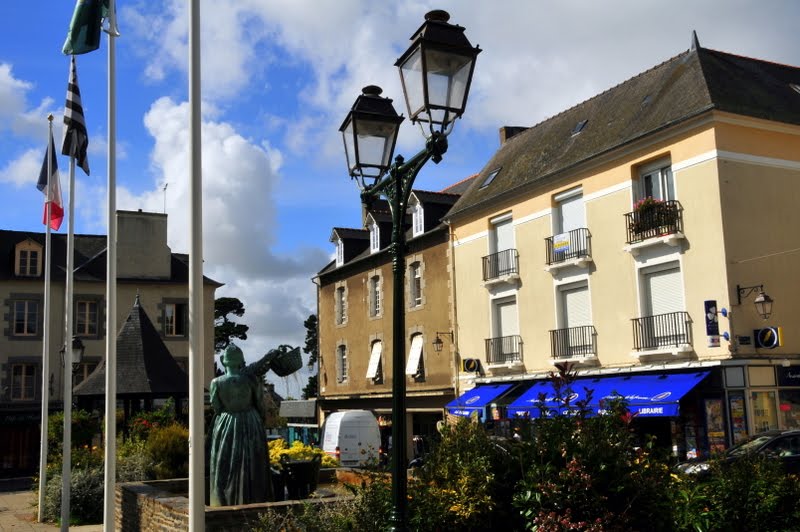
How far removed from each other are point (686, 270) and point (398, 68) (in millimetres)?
13687

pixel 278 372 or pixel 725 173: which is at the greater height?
pixel 725 173

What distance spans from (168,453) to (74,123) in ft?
19.7

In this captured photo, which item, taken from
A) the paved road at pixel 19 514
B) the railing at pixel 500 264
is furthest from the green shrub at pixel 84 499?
the railing at pixel 500 264

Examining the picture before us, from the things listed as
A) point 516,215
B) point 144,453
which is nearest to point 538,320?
point 516,215

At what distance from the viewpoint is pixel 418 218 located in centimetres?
2886

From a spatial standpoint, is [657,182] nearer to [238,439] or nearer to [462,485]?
[238,439]

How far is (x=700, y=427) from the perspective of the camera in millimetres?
18141

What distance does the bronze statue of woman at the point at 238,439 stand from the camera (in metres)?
9.43

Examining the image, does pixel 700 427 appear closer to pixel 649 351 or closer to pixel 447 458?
pixel 649 351

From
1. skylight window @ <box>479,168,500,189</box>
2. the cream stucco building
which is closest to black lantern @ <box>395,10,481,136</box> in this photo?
the cream stucco building

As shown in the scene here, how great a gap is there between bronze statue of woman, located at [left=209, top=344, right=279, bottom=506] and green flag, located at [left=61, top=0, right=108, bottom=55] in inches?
209

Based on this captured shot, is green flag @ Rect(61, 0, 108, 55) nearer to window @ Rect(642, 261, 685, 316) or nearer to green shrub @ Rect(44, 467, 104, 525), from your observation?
green shrub @ Rect(44, 467, 104, 525)

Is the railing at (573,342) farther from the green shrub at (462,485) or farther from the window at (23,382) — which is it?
the window at (23,382)

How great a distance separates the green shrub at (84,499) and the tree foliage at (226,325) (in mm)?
45193
